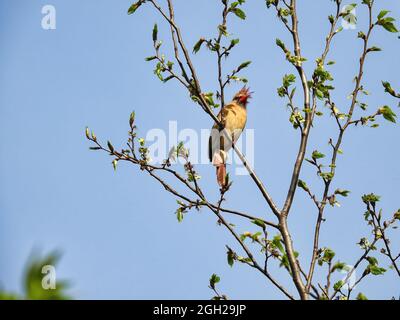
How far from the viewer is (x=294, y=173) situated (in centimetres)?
523

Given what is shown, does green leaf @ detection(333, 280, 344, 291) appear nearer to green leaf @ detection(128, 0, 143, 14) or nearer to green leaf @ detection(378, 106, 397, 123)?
green leaf @ detection(378, 106, 397, 123)

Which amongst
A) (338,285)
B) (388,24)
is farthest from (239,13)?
(338,285)

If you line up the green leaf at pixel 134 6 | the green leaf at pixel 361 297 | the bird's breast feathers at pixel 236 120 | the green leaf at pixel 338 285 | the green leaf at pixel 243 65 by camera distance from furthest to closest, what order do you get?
the bird's breast feathers at pixel 236 120 → the green leaf at pixel 134 6 → the green leaf at pixel 243 65 → the green leaf at pixel 338 285 → the green leaf at pixel 361 297

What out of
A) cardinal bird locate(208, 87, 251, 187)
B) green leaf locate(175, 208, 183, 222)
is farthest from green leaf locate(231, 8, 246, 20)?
cardinal bird locate(208, 87, 251, 187)

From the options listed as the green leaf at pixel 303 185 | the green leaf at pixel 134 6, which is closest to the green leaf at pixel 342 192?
the green leaf at pixel 303 185

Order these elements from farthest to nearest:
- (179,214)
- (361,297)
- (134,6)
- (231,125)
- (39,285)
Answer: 1. (231,125)
2. (134,6)
3. (179,214)
4. (361,297)
5. (39,285)

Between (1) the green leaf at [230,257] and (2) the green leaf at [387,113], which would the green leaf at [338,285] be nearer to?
(1) the green leaf at [230,257]

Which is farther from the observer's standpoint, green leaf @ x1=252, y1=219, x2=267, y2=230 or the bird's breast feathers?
the bird's breast feathers

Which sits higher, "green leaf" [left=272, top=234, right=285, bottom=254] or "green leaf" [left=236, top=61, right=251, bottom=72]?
"green leaf" [left=236, top=61, right=251, bottom=72]

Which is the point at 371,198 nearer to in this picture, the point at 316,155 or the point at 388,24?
the point at 316,155

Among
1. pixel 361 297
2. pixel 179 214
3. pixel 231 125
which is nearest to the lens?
pixel 361 297

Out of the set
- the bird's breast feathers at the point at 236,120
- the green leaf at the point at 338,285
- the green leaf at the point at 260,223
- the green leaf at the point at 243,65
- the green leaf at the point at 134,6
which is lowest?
the green leaf at the point at 338,285

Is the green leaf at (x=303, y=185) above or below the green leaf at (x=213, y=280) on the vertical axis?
above
